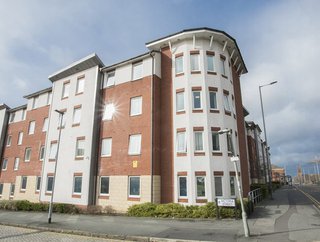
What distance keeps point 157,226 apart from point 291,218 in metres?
8.55

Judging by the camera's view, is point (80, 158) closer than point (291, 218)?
No

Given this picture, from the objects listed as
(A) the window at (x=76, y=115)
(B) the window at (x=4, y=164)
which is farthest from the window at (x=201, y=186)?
(B) the window at (x=4, y=164)

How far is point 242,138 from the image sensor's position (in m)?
24.8

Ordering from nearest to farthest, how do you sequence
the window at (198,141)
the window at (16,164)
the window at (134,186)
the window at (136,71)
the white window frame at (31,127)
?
the window at (198,141) < the window at (134,186) < the window at (136,71) < the white window frame at (31,127) < the window at (16,164)

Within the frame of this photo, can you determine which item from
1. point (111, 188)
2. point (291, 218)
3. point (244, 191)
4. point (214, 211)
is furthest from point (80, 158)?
point (291, 218)

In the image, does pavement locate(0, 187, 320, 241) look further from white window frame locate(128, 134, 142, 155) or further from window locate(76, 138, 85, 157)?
window locate(76, 138, 85, 157)

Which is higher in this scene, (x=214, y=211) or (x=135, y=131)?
(x=135, y=131)

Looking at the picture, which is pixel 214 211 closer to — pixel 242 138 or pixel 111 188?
pixel 111 188

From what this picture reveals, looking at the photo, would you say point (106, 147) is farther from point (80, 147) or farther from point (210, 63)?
point (210, 63)

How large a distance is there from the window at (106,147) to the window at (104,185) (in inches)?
87.0

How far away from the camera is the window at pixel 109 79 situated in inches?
954

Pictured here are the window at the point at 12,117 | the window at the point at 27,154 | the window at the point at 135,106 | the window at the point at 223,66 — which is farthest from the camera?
the window at the point at 12,117

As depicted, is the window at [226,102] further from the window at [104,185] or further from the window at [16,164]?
the window at [16,164]

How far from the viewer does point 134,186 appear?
65.0 ft
